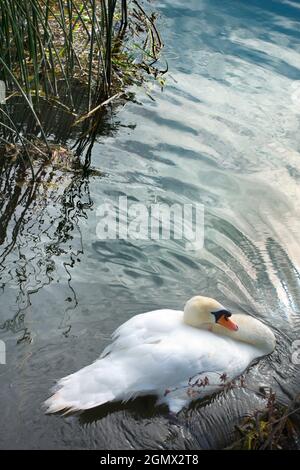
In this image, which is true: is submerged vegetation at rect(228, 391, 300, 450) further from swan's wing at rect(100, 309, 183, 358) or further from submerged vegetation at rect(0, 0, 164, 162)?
submerged vegetation at rect(0, 0, 164, 162)

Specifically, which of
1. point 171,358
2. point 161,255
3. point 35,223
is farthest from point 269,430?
point 35,223

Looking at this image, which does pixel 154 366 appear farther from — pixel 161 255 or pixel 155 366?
pixel 161 255

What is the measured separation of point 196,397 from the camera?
3473 mm

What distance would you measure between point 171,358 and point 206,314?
1.23 feet

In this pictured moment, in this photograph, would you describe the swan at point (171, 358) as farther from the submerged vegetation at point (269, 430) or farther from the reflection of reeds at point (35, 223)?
the reflection of reeds at point (35, 223)

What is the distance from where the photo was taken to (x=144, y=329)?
362cm

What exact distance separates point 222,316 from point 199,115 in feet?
10.8

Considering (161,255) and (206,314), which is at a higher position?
(206,314)

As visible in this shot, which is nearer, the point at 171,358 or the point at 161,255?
the point at 171,358

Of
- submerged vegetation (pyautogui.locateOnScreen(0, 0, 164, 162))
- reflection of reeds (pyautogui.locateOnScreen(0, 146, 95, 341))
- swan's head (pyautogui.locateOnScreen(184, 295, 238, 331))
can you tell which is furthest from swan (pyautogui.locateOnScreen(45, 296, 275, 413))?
submerged vegetation (pyautogui.locateOnScreen(0, 0, 164, 162))

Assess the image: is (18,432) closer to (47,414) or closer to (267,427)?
(47,414)

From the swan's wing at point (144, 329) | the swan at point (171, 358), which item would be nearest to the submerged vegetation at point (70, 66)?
the swan's wing at point (144, 329)

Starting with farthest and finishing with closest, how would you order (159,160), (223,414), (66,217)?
(159,160)
(66,217)
(223,414)
